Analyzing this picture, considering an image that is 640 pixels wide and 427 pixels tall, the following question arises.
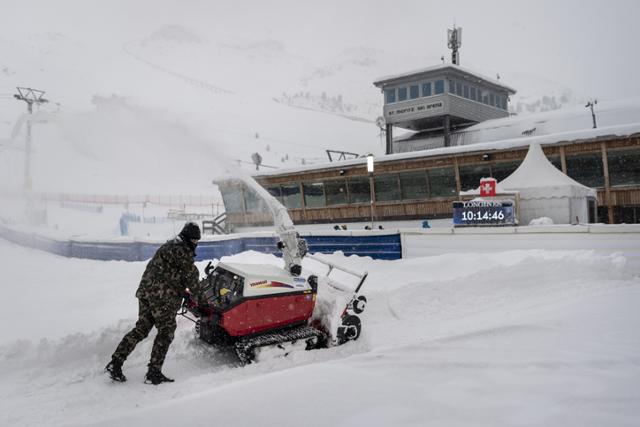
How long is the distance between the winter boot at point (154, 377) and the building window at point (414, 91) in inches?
1256

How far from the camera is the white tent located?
15977 millimetres

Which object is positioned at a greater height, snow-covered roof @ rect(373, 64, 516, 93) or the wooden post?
snow-covered roof @ rect(373, 64, 516, 93)

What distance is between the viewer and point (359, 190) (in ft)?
77.7

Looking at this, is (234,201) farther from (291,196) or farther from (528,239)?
(528,239)

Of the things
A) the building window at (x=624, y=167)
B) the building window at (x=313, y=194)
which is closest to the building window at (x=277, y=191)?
the building window at (x=313, y=194)

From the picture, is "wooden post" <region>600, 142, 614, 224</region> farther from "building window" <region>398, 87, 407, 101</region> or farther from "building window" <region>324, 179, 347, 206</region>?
"building window" <region>398, 87, 407, 101</region>

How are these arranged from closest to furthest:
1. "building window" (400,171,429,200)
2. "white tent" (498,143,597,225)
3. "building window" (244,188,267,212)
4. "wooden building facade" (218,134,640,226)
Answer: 1. "white tent" (498,143,597,225)
2. "wooden building facade" (218,134,640,226)
3. "building window" (400,171,429,200)
4. "building window" (244,188,267,212)

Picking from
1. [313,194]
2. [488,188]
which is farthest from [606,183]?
[313,194]

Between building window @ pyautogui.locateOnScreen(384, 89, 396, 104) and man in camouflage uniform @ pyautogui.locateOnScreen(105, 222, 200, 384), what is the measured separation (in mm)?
31764

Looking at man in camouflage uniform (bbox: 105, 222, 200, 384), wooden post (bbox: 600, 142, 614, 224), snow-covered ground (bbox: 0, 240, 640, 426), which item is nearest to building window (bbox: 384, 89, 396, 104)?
wooden post (bbox: 600, 142, 614, 224)

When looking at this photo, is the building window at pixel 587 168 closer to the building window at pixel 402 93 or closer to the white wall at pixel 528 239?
the white wall at pixel 528 239

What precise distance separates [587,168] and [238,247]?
14.6 meters

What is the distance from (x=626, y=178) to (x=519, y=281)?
11.6 m

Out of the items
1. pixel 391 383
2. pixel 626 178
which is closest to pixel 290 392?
pixel 391 383
